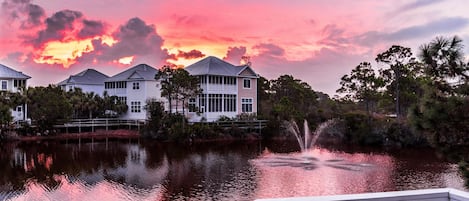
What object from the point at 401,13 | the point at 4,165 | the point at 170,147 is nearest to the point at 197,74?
the point at 170,147

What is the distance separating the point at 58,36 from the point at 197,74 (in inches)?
445

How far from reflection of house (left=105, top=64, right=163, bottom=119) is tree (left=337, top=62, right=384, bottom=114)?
1541 centimetres

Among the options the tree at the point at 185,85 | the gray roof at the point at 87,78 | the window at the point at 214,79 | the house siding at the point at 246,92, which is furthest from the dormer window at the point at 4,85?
the house siding at the point at 246,92

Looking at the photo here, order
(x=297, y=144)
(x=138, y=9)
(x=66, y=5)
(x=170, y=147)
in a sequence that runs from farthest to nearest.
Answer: (x=297, y=144) → (x=170, y=147) → (x=66, y=5) → (x=138, y=9)

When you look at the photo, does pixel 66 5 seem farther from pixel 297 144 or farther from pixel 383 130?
pixel 383 130

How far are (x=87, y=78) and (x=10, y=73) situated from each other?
463 inches

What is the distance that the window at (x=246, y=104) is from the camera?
131ft

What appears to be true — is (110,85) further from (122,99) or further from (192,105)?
(192,105)

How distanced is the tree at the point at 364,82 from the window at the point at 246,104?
8067 millimetres

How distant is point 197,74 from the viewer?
37375 mm

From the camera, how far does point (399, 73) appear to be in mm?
35688

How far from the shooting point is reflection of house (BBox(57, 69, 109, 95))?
4831cm

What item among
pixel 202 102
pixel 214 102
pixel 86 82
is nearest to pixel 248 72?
pixel 214 102

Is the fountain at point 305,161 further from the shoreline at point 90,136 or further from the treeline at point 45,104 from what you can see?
the treeline at point 45,104
